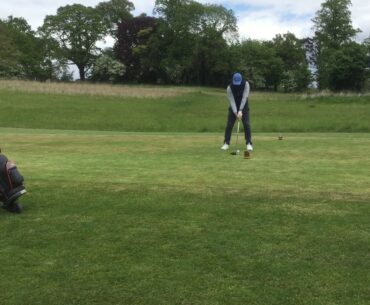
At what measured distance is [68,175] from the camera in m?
10.2

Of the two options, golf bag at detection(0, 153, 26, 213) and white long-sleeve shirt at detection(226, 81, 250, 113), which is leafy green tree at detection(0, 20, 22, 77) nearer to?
white long-sleeve shirt at detection(226, 81, 250, 113)

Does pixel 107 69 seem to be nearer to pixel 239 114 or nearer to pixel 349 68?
pixel 349 68

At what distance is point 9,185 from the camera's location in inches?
283

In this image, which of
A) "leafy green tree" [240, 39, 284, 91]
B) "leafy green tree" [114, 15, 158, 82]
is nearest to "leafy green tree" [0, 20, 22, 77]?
"leafy green tree" [114, 15, 158, 82]

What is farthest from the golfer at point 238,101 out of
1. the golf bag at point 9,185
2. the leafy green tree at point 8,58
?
the leafy green tree at point 8,58

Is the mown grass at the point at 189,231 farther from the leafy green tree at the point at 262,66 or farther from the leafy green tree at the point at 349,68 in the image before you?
the leafy green tree at the point at 262,66

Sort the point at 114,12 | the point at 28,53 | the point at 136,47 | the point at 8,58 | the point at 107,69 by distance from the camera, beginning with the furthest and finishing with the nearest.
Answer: the point at 114,12 < the point at 136,47 < the point at 107,69 < the point at 28,53 < the point at 8,58

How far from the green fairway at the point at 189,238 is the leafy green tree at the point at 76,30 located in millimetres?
106510

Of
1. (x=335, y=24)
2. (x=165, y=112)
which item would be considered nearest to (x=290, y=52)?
(x=335, y=24)

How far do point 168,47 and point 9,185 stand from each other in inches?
4220

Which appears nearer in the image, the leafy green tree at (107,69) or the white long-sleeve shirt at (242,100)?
the white long-sleeve shirt at (242,100)

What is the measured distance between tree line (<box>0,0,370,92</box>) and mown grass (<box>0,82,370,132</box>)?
49220mm

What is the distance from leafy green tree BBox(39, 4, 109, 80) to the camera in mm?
112812

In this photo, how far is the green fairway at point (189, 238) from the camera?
4.67 m
